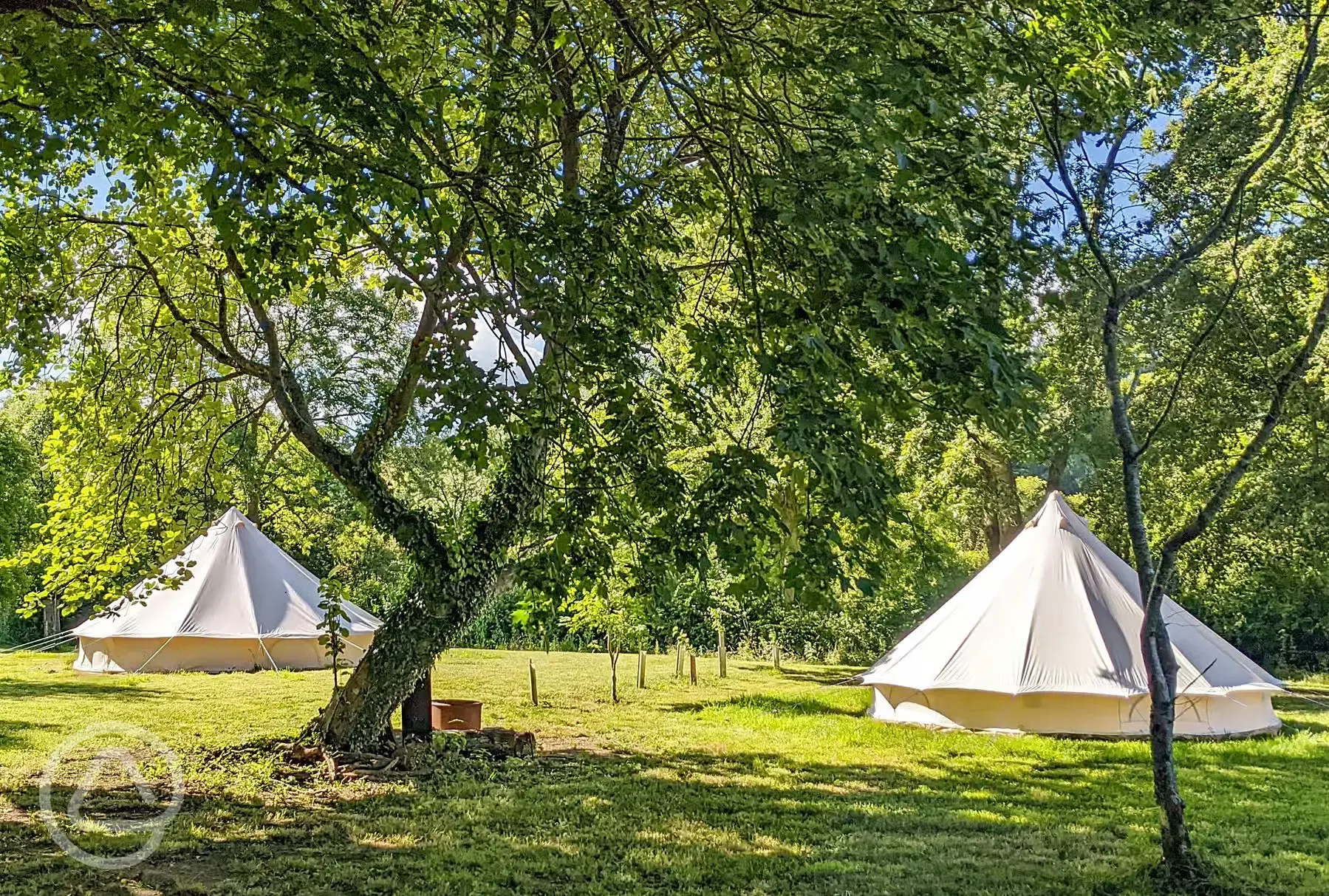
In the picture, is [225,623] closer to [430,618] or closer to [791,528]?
[430,618]

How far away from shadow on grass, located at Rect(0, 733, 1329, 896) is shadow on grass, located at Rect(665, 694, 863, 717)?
3.86 meters

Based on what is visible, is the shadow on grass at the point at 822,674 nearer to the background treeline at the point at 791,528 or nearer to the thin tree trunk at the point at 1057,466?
the background treeline at the point at 791,528

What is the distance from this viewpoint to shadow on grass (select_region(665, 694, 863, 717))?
12.8 meters

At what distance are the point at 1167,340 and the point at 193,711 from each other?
11.4 metres

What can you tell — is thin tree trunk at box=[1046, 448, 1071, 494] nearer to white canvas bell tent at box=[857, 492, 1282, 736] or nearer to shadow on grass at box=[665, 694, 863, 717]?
white canvas bell tent at box=[857, 492, 1282, 736]

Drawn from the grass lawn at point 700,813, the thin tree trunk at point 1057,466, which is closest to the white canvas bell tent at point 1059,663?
the grass lawn at point 700,813

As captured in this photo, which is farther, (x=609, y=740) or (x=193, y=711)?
(x=193, y=711)

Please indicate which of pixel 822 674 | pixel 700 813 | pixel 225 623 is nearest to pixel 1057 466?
pixel 822 674

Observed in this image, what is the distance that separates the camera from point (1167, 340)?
29.5 feet

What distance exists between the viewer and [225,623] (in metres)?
17.0

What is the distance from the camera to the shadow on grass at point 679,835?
17.4 ft

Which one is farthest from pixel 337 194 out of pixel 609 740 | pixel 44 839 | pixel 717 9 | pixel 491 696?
pixel 491 696

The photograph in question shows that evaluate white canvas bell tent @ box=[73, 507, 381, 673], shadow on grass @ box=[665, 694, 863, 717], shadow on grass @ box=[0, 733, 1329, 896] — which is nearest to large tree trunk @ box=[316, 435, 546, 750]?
shadow on grass @ box=[0, 733, 1329, 896]

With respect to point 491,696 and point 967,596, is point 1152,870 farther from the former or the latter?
point 491,696
